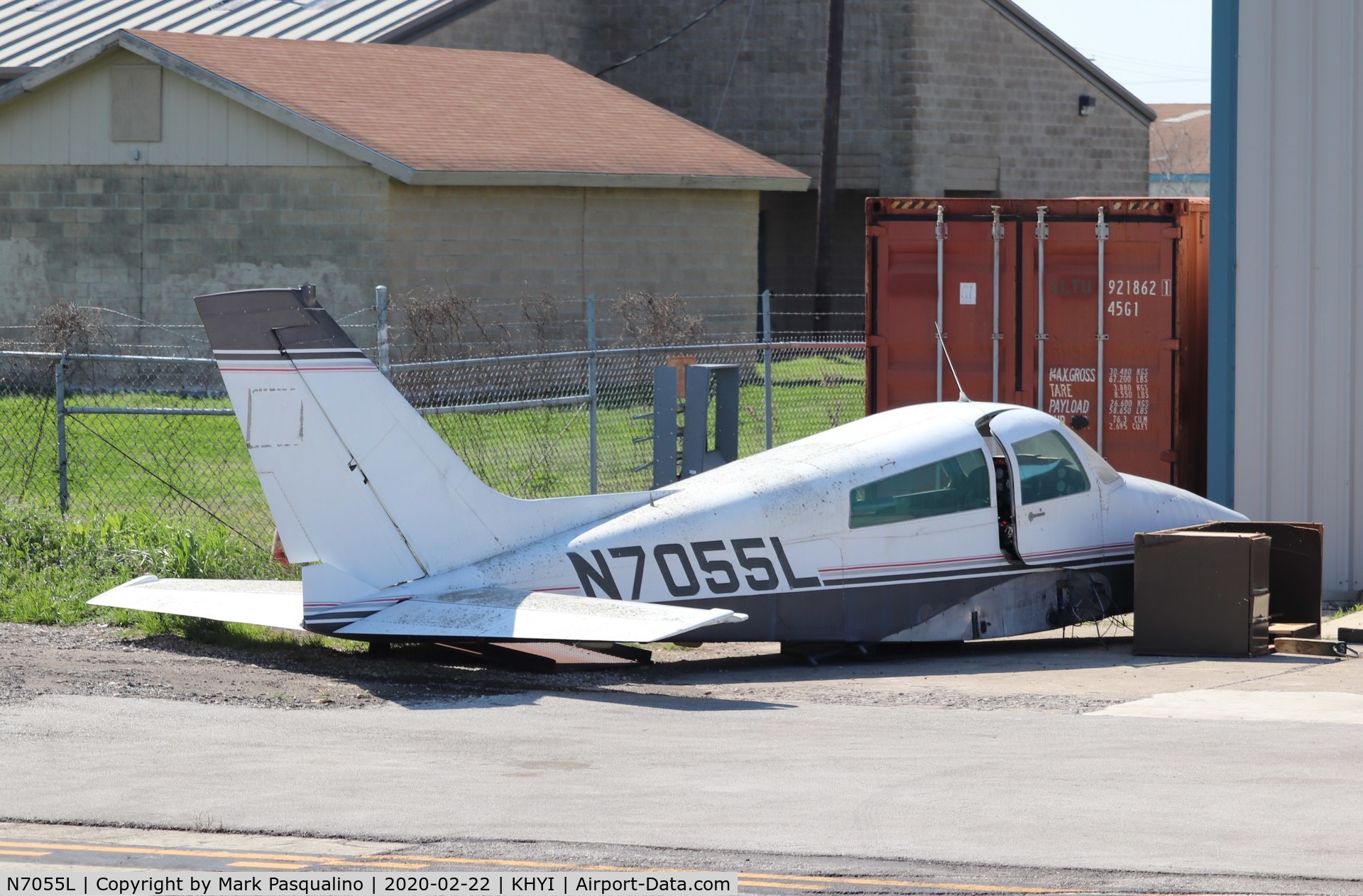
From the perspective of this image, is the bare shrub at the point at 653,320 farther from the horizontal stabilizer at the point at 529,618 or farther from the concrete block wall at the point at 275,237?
the horizontal stabilizer at the point at 529,618

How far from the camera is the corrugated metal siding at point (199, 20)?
105ft

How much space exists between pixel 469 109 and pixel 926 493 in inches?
732

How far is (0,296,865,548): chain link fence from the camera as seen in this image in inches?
657

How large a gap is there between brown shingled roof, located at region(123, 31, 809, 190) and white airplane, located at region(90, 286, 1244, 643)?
14.8 m

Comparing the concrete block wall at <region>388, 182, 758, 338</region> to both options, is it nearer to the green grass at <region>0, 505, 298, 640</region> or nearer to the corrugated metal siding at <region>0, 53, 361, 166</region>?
the corrugated metal siding at <region>0, 53, 361, 166</region>

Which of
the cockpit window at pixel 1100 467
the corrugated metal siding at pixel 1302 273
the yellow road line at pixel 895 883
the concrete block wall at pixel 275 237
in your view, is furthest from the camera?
the concrete block wall at pixel 275 237

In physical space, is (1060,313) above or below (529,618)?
above

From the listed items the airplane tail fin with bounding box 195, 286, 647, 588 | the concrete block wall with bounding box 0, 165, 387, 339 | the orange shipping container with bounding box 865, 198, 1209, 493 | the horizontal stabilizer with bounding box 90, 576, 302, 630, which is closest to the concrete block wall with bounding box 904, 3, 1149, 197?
the concrete block wall with bounding box 0, 165, 387, 339

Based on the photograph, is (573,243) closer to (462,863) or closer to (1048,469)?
(1048,469)

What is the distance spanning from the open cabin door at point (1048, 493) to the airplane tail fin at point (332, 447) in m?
3.47

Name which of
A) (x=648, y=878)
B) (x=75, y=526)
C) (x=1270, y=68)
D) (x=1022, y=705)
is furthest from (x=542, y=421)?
(x=648, y=878)

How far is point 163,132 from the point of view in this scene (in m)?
25.9

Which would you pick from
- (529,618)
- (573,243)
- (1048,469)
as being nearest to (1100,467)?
(1048,469)

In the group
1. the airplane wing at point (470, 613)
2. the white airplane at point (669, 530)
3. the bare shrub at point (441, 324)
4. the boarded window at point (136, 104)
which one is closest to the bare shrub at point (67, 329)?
the boarded window at point (136, 104)
